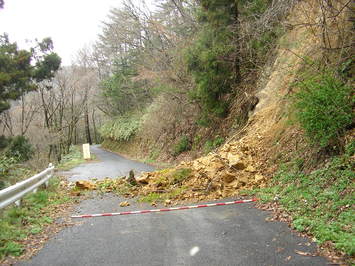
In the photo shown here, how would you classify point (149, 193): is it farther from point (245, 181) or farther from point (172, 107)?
point (172, 107)

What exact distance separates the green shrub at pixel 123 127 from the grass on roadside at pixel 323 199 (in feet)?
80.6

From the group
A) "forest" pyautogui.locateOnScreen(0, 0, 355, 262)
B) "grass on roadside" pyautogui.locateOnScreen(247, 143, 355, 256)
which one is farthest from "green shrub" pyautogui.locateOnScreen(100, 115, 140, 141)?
"grass on roadside" pyautogui.locateOnScreen(247, 143, 355, 256)

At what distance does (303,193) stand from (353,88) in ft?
9.02

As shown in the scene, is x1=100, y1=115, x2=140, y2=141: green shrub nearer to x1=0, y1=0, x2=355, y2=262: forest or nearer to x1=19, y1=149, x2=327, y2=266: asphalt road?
x1=0, y1=0, x2=355, y2=262: forest

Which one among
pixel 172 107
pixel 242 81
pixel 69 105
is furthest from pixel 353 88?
pixel 69 105

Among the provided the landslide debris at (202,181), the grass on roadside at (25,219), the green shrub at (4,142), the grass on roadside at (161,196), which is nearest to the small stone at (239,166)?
the landslide debris at (202,181)

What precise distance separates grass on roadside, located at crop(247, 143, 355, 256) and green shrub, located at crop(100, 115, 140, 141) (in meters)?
24.6

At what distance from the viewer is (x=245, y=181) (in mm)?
8320

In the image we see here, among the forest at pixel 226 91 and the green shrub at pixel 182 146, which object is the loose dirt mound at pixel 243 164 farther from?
the green shrub at pixel 182 146

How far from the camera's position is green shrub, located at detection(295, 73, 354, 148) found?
21.2ft

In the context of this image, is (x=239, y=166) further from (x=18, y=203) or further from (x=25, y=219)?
(x=18, y=203)

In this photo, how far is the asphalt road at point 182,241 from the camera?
4.24 meters

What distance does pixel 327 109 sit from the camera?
21.4ft

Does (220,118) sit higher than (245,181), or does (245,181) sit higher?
(220,118)
